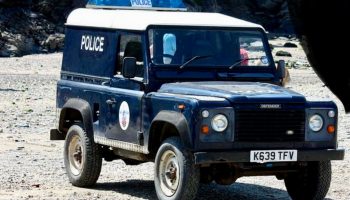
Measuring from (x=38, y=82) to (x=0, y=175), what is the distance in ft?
77.0

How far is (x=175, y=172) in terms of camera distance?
30.4 ft

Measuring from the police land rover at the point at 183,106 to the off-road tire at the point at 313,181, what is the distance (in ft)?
0.03

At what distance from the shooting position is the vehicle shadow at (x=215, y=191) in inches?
422

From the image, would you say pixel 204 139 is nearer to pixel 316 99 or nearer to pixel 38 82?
pixel 316 99

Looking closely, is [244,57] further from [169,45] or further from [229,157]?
[229,157]

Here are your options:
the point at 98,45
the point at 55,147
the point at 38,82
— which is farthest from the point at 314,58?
the point at 38,82

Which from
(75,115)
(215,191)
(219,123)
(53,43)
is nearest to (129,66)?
(219,123)

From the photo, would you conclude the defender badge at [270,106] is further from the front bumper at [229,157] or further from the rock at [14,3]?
the rock at [14,3]

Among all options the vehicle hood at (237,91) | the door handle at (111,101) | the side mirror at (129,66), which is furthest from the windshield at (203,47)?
the door handle at (111,101)

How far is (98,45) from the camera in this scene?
11203mm

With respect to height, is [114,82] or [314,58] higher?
[314,58]

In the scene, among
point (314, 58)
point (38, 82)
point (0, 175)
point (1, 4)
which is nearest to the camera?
point (314, 58)

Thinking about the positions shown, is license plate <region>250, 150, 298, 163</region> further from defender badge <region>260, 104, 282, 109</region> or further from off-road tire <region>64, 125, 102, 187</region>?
off-road tire <region>64, 125, 102, 187</region>

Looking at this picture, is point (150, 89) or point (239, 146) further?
point (150, 89)
